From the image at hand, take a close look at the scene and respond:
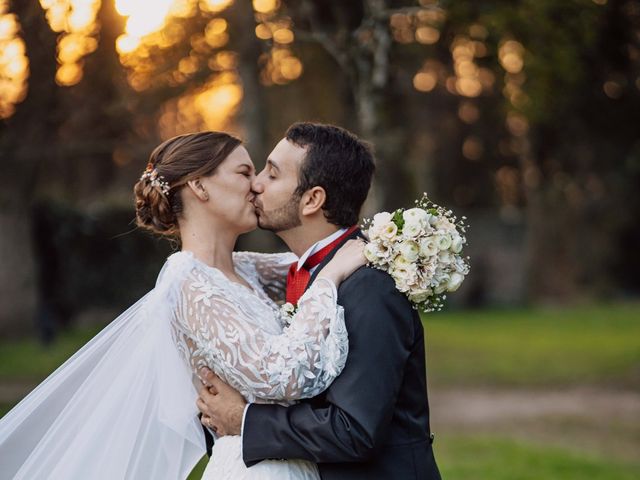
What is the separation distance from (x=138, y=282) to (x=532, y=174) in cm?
1448

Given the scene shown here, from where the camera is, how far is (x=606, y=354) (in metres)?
14.1

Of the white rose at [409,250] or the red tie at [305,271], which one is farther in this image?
the red tie at [305,271]

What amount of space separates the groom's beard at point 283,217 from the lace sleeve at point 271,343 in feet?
1.38

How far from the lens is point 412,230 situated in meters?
3.06

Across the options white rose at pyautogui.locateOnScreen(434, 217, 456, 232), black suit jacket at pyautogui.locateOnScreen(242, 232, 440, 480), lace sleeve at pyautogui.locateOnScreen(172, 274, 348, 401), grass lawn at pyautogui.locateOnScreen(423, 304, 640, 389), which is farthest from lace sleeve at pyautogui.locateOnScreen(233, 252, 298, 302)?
grass lawn at pyautogui.locateOnScreen(423, 304, 640, 389)

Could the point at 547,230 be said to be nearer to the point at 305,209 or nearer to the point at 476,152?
the point at 476,152

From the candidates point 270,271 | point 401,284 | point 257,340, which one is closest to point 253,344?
point 257,340

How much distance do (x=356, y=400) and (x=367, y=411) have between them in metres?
0.05

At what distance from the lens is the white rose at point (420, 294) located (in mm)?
3010

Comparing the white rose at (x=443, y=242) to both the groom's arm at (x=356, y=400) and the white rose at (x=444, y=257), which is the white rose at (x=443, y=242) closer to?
the white rose at (x=444, y=257)

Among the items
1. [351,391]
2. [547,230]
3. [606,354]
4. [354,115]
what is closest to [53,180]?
[354,115]

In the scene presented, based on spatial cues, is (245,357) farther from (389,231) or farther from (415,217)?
(415,217)

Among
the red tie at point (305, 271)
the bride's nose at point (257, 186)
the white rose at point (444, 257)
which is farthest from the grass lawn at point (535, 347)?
the white rose at point (444, 257)

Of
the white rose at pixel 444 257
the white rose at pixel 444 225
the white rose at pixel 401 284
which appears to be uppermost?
the white rose at pixel 444 225
